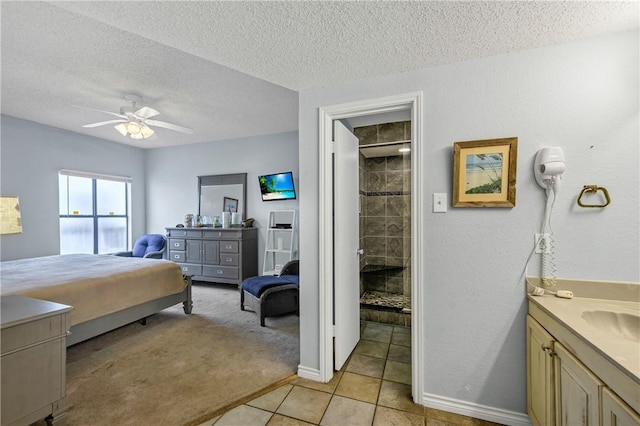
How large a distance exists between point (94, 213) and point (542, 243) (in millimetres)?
6536

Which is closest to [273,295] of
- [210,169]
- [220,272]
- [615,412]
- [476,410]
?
[220,272]

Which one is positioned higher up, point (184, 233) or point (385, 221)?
point (385, 221)

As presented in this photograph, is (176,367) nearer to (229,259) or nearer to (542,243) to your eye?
(229,259)

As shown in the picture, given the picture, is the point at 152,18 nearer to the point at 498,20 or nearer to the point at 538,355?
the point at 498,20

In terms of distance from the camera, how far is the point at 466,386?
5.75ft

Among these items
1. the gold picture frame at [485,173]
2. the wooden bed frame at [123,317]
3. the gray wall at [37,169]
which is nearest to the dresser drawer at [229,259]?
the wooden bed frame at [123,317]

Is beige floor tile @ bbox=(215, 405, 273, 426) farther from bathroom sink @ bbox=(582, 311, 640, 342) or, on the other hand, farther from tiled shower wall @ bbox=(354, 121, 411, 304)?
tiled shower wall @ bbox=(354, 121, 411, 304)

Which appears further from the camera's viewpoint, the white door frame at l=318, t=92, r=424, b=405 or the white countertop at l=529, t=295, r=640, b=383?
the white door frame at l=318, t=92, r=424, b=405

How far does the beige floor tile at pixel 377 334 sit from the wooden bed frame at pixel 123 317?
2242 mm

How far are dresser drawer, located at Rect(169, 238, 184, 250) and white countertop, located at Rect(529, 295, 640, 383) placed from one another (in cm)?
503

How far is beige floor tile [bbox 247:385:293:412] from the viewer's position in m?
1.82

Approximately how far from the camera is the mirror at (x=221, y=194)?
5113 millimetres

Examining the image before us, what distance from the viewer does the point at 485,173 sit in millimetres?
1699

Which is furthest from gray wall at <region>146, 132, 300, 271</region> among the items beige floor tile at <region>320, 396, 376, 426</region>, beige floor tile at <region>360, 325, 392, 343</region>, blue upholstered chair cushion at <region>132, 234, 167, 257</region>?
beige floor tile at <region>320, 396, 376, 426</region>
